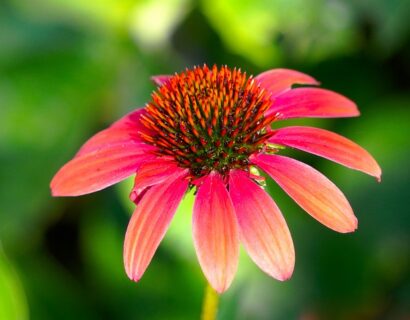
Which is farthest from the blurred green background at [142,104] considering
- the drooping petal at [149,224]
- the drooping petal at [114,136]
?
the drooping petal at [149,224]

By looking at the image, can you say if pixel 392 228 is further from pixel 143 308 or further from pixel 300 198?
pixel 300 198

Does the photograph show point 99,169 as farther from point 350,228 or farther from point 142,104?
point 142,104

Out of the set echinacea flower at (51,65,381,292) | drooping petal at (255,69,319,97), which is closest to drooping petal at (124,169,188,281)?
echinacea flower at (51,65,381,292)

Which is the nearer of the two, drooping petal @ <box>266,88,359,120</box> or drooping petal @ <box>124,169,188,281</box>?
drooping petal @ <box>124,169,188,281</box>

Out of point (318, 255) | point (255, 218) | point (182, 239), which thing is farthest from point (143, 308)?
point (255, 218)

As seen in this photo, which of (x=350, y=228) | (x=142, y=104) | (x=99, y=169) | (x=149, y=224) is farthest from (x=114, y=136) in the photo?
(x=142, y=104)

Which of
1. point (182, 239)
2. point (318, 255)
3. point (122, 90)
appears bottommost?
point (318, 255)

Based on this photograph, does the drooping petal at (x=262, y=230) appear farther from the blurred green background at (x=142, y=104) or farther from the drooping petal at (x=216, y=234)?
the blurred green background at (x=142, y=104)

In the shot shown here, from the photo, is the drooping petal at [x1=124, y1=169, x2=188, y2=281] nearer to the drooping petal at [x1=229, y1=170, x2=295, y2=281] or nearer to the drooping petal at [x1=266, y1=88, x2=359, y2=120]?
the drooping petal at [x1=229, y1=170, x2=295, y2=281]
